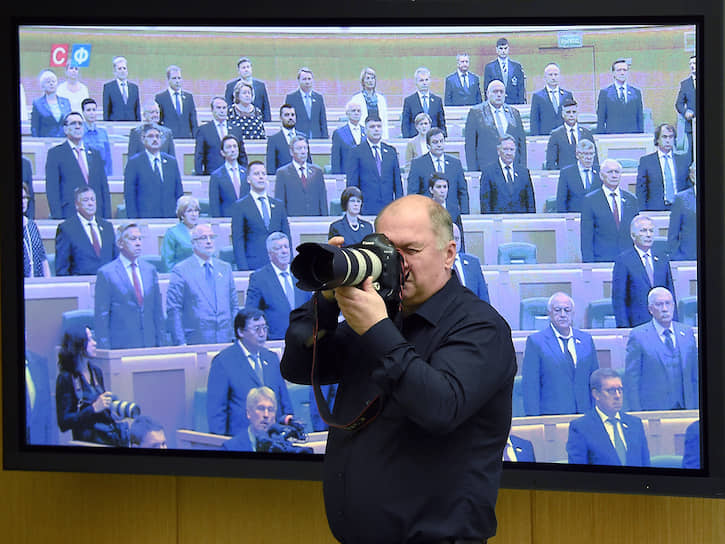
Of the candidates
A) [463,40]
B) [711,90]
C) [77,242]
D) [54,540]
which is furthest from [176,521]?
[711,90]

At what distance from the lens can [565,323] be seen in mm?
2359

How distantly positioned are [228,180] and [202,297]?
38 centimetres

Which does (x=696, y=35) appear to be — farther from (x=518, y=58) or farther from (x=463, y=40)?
(x=463, y=40)

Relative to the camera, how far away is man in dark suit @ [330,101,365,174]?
2449mm

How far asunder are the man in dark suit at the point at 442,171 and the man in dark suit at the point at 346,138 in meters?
0.20

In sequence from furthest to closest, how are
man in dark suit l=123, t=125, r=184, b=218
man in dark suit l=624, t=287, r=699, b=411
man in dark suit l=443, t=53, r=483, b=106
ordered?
man in dark suit l=123, t=125, r=184, b=218 < man in dark suit l=443, t=53, r=483, b=106 < man in dark suit l=624, t=287, r=699, b=411

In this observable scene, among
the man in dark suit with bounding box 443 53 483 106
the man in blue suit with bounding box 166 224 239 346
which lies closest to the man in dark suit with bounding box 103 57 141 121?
the man in blue suit with bounding box 166 224 239 346

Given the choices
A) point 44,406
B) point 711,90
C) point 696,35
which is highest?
point 696,35

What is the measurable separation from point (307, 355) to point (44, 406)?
1.29 meters

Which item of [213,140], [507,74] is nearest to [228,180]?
[213,140]

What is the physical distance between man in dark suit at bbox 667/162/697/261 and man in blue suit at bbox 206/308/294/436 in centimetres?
125

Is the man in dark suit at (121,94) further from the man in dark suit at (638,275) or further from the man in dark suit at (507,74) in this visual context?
the man in dark suit at (638,275)

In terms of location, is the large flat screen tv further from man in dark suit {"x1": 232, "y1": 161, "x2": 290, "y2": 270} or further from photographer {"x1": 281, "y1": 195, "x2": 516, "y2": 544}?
photographer {"x1": 281, "y1": 195, "x2": 516, "y2": 544}

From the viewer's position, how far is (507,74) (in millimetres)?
2385
